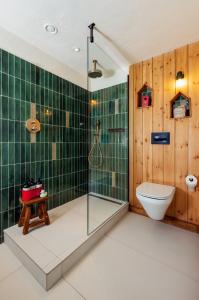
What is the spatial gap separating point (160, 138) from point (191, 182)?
692mm

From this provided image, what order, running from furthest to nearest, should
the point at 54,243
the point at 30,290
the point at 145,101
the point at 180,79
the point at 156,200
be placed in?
1. the point at 145,101
2. the point at 180,79
3. the point at 156,200
4. the point at 54,243
5. the point at 30,290

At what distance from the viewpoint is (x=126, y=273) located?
1.32 metres

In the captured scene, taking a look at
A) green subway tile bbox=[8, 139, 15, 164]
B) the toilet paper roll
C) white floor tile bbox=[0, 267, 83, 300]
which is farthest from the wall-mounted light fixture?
white floor tile bbox=[0, 267, 83, 300]

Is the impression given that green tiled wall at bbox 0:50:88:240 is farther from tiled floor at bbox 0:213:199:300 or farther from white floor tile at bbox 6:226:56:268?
tiled floor at bbox 0:213:199:300

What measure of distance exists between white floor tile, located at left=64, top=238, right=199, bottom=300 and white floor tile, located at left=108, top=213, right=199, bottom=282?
0.10m

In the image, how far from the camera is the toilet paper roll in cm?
188

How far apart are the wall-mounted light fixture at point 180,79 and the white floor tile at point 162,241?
189 centimetres

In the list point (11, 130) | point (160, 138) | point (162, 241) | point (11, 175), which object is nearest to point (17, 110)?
point (11, 130)

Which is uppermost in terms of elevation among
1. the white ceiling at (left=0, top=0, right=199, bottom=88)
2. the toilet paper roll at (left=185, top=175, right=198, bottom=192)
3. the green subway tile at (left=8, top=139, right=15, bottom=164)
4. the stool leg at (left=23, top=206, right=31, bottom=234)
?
the white ceiling at (left=0, top=0, right=199, bottom=88)

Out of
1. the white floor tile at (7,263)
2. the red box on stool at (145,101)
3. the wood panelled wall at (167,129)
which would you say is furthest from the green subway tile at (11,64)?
the white floor tile at (7,263)

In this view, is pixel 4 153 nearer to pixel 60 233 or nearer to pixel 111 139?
pixel 60 233

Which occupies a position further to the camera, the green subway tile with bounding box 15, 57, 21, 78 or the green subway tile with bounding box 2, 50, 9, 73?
the green subway tile with bounding box 15, 57, 21, 78

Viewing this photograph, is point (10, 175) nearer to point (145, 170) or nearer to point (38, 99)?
point (38, 99)

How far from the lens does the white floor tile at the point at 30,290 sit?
3.68 feet
